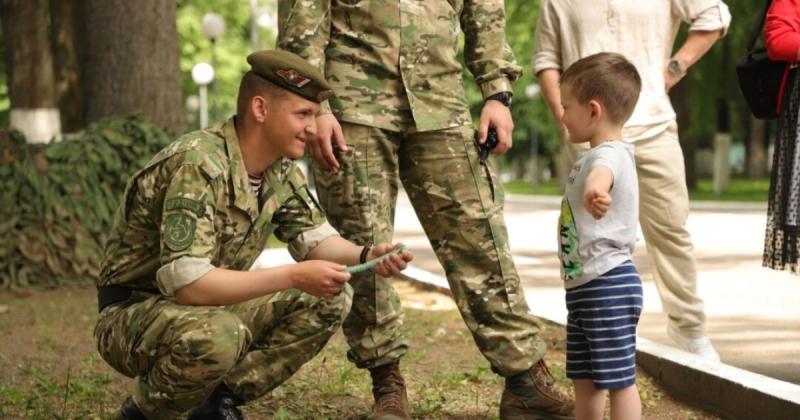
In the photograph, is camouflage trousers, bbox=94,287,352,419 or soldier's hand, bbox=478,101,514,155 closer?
camouflage trousers, bbox=94,287,352,419

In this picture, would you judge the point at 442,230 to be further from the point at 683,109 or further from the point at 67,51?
the point at 683,109

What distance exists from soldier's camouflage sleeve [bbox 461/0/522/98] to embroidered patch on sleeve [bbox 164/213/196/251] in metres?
1.52

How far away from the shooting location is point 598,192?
4.16 m

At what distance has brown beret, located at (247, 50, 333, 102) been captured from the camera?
14.5 ft

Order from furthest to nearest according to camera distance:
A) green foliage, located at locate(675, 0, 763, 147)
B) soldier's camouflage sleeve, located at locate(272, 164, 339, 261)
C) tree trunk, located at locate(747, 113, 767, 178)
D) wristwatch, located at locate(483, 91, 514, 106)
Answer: tree trunk, located at locate(747, 113, 767, 178)
green foliage, located at locate(675, 0, 763, 147)
wristwatch, located at locate(483, 91, 514, 106)
soldier's camouflage sleeve, located at locate(272, 164, 339, 261)

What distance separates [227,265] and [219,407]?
0.53 meters

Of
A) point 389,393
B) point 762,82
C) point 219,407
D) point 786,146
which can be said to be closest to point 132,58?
point 762,82

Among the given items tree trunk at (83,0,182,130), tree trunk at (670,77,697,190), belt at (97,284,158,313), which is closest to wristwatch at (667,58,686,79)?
belt at (97,284,158,313)

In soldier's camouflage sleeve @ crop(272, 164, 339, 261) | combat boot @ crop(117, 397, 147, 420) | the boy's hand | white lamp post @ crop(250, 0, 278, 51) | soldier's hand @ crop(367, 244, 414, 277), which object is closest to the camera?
the boy's hand

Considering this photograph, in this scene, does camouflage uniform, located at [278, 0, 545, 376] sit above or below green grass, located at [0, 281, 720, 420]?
above

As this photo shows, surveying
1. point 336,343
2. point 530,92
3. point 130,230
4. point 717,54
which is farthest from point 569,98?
point 530,92

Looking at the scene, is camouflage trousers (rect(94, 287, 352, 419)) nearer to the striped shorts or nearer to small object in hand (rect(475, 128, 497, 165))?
small object in hand (rect(475, 128, 497, 165))

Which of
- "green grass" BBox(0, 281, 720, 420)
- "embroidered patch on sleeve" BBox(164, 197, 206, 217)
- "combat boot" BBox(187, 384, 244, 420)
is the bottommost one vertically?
"green grass" BBox(0, 281, 720, 420)

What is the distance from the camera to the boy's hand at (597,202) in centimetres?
415
